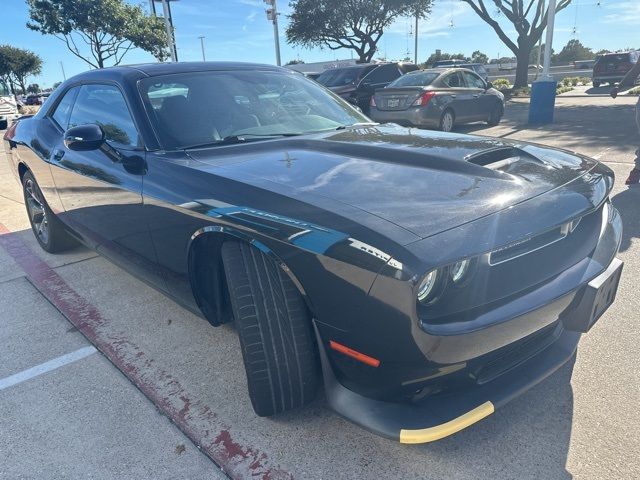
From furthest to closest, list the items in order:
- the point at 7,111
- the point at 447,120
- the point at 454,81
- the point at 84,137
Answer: the point at 7,111, the point at 454,81, the point at 447,120, the point at 84,137

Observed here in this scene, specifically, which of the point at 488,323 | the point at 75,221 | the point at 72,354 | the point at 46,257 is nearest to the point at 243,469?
the point at 488,323

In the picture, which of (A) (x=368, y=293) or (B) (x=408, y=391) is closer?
(A) (x=368, y=293)

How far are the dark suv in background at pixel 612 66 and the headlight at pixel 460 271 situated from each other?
2532cm

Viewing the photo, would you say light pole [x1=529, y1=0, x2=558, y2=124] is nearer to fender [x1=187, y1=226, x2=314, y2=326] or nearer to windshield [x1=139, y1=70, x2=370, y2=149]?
windshield [x1=139, y1=70, x2=370, y2=149]

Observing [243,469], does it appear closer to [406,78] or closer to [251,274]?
[251,274]

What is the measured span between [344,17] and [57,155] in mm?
29663

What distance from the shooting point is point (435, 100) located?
953 centimetres

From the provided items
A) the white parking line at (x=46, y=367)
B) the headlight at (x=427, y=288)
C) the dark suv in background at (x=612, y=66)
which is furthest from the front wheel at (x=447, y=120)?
the dark suv in background at (x=612, y=66)

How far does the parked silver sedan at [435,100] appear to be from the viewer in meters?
9.49

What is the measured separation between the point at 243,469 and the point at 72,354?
1.48 metres

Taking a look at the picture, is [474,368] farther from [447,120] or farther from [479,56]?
[479,56]

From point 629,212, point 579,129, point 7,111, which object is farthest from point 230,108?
point 7,111

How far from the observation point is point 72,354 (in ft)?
9.20

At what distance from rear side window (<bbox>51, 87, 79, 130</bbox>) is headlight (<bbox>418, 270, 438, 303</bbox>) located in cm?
322
